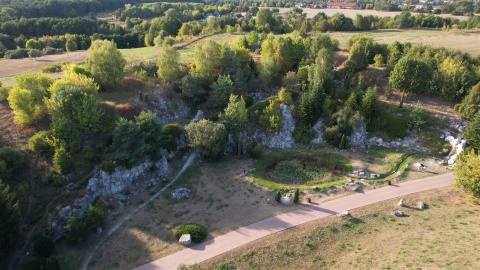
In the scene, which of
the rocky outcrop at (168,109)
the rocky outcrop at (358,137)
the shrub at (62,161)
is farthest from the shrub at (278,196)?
the shrub at (62,161)

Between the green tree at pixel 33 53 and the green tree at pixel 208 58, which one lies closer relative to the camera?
the green tree at pixel 208 58

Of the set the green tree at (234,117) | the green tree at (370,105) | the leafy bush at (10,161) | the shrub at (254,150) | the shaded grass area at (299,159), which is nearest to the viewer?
the leafy bush at (10,161)

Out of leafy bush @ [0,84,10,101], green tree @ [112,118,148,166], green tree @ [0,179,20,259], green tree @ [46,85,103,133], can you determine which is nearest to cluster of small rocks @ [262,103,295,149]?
green tree @ [112,118,148,166]

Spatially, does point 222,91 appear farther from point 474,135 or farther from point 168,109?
point 474,135

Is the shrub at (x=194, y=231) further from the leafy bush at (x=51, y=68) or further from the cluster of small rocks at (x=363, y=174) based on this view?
the leafy bush at (x=51, y=68)

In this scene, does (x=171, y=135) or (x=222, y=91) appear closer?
(x=171, y=135)

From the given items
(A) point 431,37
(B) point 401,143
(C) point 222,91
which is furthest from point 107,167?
(A) point 431,37
